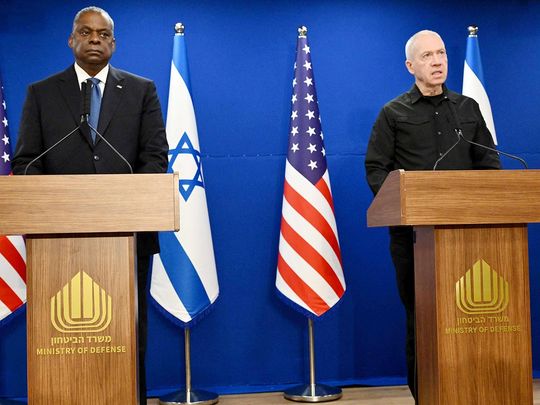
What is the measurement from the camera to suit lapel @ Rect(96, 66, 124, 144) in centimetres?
325

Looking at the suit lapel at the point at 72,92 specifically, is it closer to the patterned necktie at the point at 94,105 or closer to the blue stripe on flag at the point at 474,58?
the patterned necktie at the point at 94,105

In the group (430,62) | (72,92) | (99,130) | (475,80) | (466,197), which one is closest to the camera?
(466,197)

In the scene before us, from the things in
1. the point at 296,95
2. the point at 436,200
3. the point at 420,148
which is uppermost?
the point at 296,95

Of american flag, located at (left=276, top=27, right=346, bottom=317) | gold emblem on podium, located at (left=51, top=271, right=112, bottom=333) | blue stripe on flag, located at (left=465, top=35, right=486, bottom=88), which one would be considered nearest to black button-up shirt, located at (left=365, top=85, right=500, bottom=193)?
american flag, located at (left=276, top=27, right=346, bottom=317)

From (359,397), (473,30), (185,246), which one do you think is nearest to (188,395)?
(185,246)

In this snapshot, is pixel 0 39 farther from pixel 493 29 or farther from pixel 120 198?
pixel 493 29

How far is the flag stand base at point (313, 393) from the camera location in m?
4.43

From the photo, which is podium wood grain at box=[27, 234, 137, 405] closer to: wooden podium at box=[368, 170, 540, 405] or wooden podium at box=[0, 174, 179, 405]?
wooden podium at box=[0, 174, 179, 405]

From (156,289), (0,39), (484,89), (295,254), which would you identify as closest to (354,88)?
(484,89)

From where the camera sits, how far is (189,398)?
440 cm

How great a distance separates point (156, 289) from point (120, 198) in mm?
1980

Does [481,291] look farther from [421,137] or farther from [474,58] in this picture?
[474,58]

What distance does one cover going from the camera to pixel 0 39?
472 centimetres

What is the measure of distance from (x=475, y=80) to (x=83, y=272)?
10.1 feet
